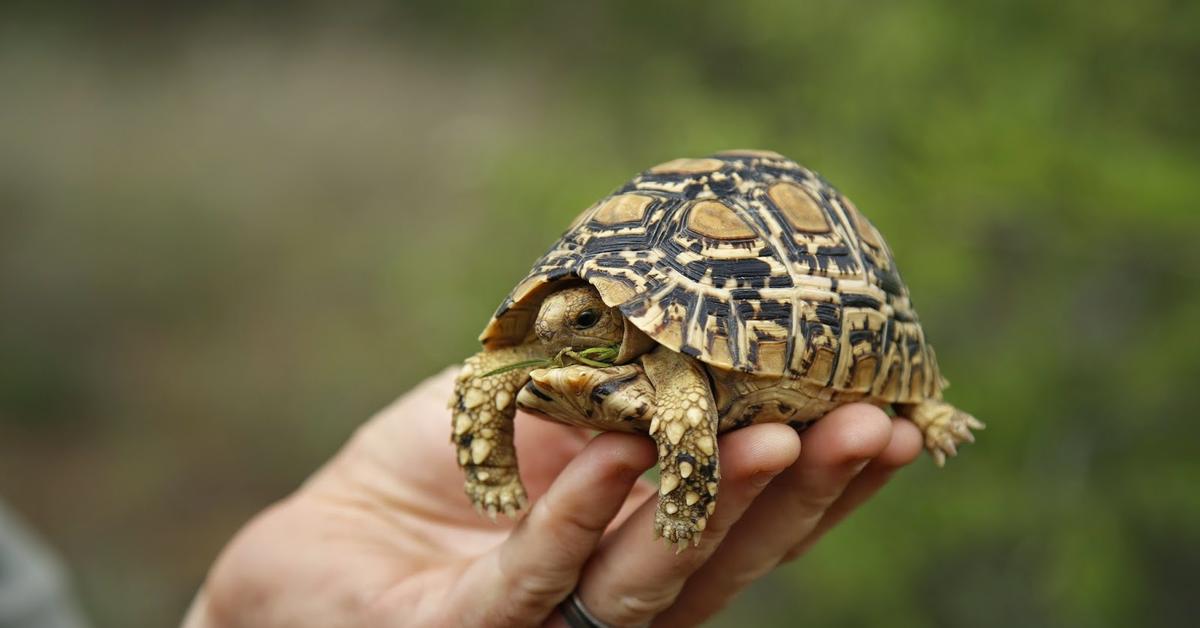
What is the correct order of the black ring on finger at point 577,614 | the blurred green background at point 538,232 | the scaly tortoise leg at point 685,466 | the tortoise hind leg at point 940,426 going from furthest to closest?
1. the blurred green background at point 538,232
2. the tortoise hind leg at point 940,426
3. the black ring on finger at point 577,614
4. the scaly tortoise leg at point 685,466

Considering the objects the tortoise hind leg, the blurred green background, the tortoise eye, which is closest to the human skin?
the tortoise hind leg

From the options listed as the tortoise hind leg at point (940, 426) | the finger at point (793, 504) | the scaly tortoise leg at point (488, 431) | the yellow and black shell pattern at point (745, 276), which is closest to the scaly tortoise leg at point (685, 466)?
the yellow and black shell pattern at point (745, 276)

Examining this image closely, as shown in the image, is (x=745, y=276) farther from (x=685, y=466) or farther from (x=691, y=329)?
(x=685, y=466)

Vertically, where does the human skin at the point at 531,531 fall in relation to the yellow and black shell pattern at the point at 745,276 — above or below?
below

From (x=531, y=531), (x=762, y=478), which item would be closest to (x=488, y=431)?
(x=531, y=531)

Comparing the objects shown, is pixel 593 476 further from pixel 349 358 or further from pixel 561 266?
pixel 349 358

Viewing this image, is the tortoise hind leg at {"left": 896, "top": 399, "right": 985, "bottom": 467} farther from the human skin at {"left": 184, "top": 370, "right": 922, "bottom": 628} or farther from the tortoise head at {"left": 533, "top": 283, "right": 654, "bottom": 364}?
the tortoise head at {"left": 533, "top": 283, "right": 654, "bottom": 364}

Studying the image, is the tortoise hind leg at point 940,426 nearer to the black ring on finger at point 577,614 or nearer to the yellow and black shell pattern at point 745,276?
the yellow and black shell pattern at point 745,276
